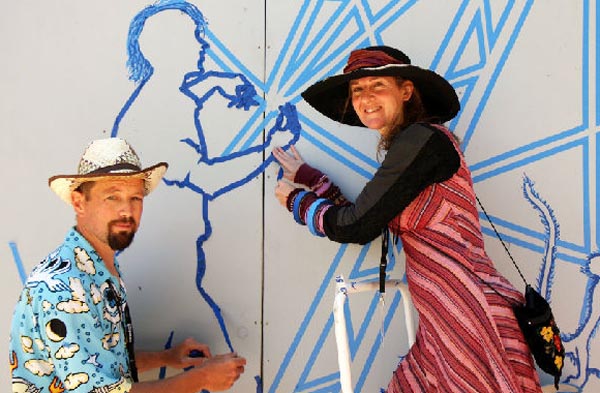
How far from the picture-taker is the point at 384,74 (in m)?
2.09

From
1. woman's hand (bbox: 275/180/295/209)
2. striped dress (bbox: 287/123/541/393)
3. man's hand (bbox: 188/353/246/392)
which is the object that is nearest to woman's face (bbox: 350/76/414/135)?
striped dress (bbox: 287/123/541/393)

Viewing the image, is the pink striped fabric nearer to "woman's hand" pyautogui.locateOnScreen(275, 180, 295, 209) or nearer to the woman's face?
the woman's face

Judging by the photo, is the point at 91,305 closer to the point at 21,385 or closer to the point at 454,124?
the point at 21,385

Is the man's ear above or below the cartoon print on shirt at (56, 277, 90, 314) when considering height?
above

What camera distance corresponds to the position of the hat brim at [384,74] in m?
2.10

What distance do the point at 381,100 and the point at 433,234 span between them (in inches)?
19.1

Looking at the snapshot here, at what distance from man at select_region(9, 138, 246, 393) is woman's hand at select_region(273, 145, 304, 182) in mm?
513

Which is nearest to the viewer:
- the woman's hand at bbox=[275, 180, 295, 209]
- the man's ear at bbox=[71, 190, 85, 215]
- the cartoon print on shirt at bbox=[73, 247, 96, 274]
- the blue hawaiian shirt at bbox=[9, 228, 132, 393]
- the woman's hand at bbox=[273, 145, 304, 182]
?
the blue hawaiian shirt at bbox=[9, 228, 132, 393]

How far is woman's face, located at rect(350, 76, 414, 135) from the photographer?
218 centimetres

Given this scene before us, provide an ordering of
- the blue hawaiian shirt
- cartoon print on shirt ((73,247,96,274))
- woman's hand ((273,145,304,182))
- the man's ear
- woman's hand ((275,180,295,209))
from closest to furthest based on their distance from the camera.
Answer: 1. the blue hawaiian shirt
2. cartoon print on shirt ((73,247,96,274))
3. the man's ear
4. woman's hand ((275,180,295,209))
5. woman's hand ((273,145,304,182))

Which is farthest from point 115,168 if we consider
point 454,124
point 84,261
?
point 454,124

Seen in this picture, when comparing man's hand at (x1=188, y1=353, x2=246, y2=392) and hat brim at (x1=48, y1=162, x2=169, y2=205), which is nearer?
hat brim at (x1=48, y1=162, x2=169, y2=205)

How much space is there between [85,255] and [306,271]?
3.08 feet

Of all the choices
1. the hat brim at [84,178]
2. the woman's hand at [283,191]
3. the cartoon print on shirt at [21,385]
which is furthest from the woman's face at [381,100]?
the cartoon print on shirt at [21,385]
